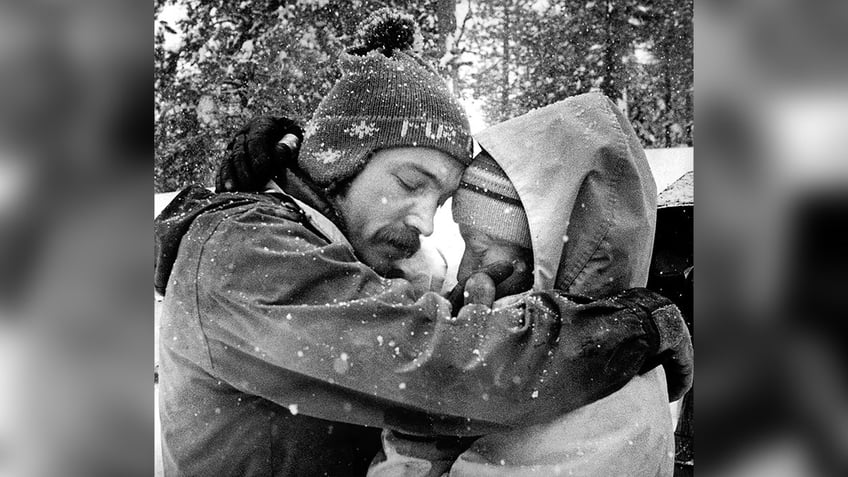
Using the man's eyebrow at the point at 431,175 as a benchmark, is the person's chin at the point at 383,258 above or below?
below

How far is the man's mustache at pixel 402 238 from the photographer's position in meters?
1.94

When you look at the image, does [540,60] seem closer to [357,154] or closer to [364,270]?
[357,154]

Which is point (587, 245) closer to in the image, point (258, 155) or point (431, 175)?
point (431, 175)

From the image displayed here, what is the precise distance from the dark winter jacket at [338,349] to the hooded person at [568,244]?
5 cm

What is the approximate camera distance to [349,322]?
1.84 m

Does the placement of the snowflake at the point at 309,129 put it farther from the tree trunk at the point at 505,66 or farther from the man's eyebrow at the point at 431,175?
the tree trunk at the point at 505,66

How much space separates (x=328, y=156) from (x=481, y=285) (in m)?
0.47

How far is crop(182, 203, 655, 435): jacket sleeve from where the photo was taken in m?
1.81

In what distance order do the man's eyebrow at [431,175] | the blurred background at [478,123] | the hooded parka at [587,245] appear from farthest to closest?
the man's eyebrow at [431,175] < the hooded parka at [587,245] < the blurred background at [478,123]

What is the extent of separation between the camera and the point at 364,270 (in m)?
1.88

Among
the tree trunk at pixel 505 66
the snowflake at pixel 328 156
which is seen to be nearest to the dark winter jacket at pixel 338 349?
the snowflake at pixel 328 156

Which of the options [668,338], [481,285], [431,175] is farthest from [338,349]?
[668,338]
